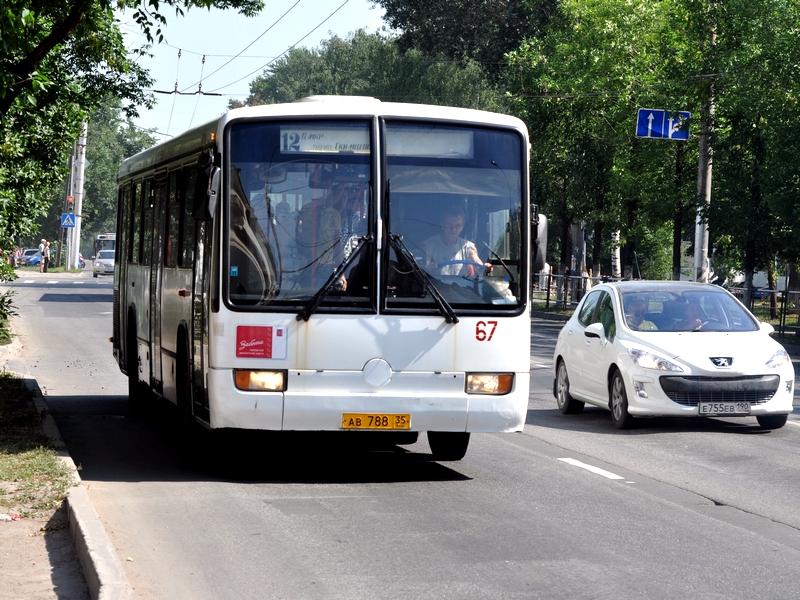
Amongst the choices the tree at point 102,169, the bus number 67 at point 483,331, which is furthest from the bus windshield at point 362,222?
the tree at point 102,169

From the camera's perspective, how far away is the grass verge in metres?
8.33

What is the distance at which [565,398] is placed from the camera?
1569cm

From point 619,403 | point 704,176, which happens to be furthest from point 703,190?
point 619,403

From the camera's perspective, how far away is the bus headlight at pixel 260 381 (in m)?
9.59

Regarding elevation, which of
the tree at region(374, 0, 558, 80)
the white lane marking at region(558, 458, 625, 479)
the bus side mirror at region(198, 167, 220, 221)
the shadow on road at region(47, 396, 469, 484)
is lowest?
the shadow on road at region(47, 396, 469, 484)

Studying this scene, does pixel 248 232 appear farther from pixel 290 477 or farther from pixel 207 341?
pixel 290 477

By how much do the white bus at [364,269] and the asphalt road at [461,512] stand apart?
2.17 feet

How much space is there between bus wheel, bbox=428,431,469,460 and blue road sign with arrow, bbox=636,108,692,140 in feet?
76.5

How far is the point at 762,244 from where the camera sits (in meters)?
32.7

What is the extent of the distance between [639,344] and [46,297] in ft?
116

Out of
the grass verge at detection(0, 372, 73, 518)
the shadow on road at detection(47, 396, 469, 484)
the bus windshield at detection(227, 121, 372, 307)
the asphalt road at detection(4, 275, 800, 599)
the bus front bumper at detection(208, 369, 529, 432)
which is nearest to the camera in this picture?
the asphalt road at detection(4, 275, 800, 599)

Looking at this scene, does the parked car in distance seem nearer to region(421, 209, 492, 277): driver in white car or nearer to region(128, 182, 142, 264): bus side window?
region(128, 182, 142, 264): bus side window

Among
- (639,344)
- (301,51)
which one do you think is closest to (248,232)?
(639,344)

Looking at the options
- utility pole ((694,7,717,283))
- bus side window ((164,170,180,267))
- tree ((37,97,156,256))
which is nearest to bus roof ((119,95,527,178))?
bus side window ((164,170,180,267))
